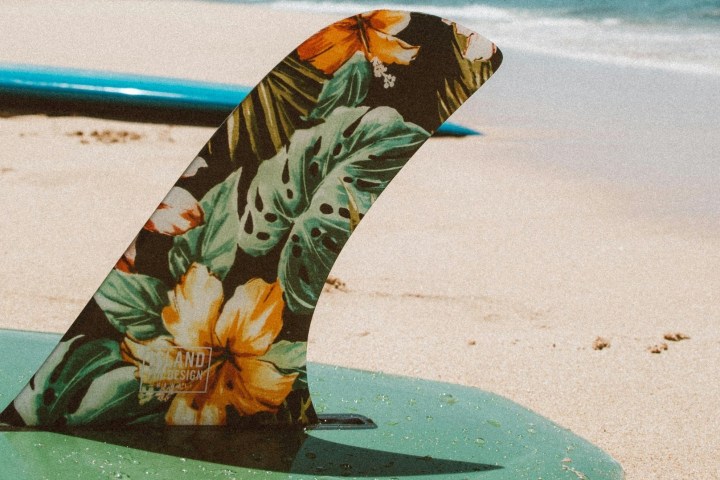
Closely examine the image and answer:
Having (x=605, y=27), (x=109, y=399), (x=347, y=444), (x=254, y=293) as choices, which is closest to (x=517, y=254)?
(x=347, y=444)

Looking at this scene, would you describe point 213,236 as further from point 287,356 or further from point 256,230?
point 287,356

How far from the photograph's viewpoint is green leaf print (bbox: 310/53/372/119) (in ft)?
5.10

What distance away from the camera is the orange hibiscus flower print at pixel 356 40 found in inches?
60.6

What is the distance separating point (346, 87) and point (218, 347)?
50 centimetres

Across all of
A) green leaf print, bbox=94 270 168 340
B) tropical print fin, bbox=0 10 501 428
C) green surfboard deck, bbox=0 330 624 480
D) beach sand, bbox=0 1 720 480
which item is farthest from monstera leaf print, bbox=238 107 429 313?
beach sand, bbox=0 1 720 480

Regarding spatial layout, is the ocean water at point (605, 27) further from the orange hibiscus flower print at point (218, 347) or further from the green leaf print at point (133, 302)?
the green leaf print at point (133, 302)

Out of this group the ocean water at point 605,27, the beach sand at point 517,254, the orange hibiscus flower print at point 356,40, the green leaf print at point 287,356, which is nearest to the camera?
the orange hibiscus flower print at point 356,40

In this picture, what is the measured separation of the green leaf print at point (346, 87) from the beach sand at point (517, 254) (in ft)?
3.56

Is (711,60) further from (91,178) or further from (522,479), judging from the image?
(522,479)

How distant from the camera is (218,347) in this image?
1662mm

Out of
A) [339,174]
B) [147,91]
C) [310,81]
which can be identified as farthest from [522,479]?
[147,91]

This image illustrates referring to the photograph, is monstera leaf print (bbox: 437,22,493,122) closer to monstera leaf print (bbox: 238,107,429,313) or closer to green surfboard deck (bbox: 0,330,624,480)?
monstera leaf print (bbox: 238,107,429,313)

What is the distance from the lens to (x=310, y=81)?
5.10 ft

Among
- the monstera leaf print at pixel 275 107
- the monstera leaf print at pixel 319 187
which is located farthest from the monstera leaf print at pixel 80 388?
the monstera leaf print at pixel 275 107
